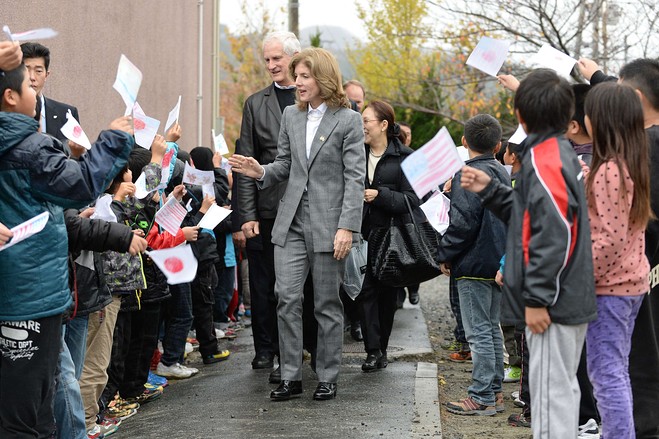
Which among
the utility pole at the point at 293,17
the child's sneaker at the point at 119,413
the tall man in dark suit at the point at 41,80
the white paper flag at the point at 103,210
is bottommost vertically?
the child's sneaker at the point at 119,413

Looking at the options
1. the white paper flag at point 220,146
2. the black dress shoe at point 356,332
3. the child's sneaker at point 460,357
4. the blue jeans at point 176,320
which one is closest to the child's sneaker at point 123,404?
the blue jeans at point 176,320

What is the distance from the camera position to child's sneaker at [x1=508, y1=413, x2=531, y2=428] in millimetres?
6039

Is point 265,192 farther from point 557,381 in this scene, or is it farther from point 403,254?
point 557,381

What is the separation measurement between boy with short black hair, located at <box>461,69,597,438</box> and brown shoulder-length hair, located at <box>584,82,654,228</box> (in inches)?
11.6

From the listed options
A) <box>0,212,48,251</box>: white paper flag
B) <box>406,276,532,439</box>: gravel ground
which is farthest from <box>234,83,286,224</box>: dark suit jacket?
<box>0,212,48,251</box>: white paper flag

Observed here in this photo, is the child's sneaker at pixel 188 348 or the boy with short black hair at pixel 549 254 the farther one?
the child's sneaker at pixel 188 348

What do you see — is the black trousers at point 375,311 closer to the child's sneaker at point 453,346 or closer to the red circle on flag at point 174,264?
the child's sneaker at point 453,346

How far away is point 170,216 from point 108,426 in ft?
4.71

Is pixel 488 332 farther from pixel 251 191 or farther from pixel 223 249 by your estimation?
pixel 223 249

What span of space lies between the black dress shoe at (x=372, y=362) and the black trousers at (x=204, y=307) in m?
1.47

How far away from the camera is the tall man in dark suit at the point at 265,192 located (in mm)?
7172

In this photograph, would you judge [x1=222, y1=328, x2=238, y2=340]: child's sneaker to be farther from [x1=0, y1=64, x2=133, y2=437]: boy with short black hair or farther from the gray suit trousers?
[x1=0, y1=64, x2=133, y2=437]: boy with short black hair

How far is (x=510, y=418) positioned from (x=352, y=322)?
3.18 m

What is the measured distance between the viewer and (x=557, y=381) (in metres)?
4.27
